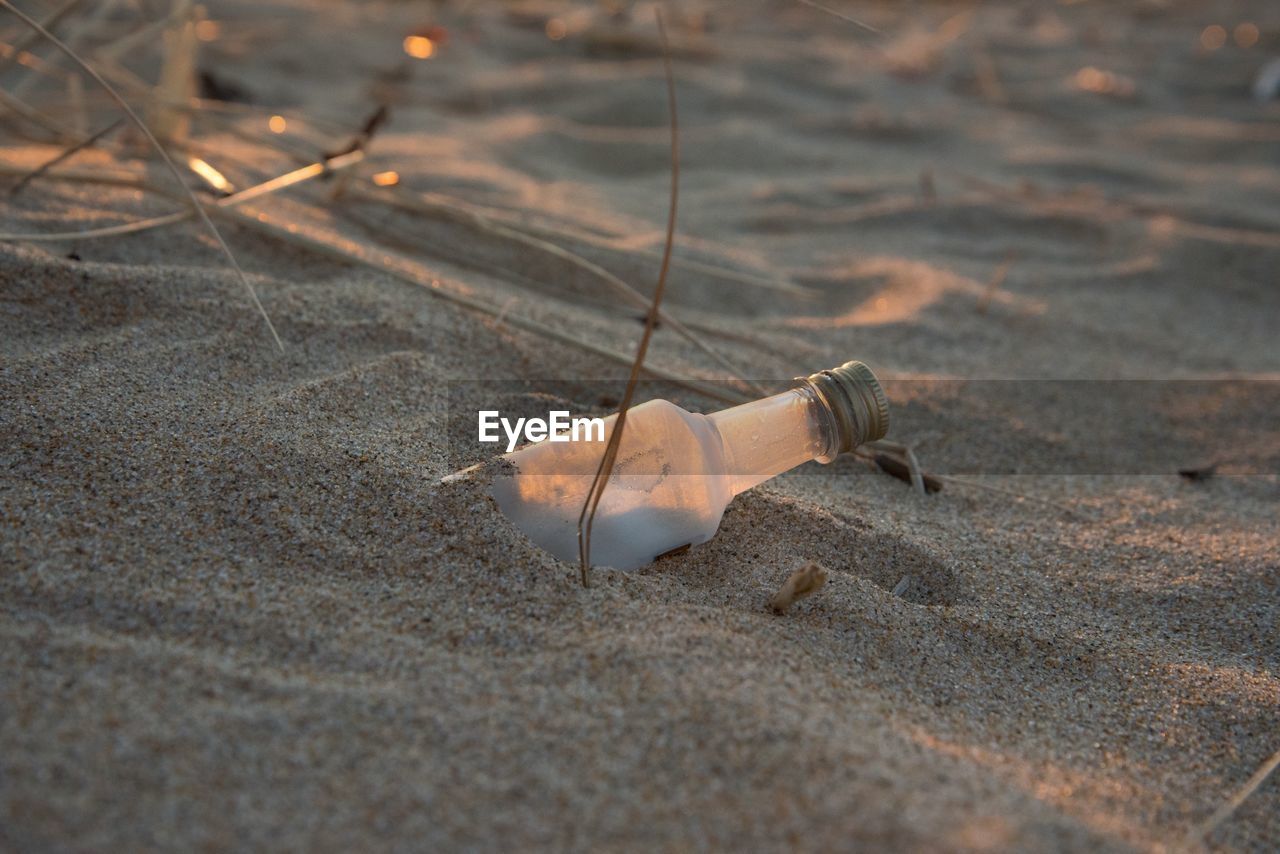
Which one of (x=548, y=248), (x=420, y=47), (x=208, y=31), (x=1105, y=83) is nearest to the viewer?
(x=548, y=248)

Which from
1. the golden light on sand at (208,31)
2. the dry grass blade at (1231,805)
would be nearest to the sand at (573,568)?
the dry grass blade at (1231,805)

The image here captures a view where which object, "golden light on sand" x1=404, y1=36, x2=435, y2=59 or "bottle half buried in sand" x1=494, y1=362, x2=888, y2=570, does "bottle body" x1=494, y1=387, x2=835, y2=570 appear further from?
"golden light on sand" x1=404, y1=36, x2=435, y2=59

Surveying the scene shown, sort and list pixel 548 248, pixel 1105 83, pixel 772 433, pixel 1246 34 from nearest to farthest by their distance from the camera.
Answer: pixel 772 433, pixel 548 248, pixel 1105 83, pixel 1246 34

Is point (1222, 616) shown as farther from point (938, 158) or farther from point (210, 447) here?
point (938, 158)

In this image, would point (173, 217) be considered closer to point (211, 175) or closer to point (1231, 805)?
point (211, 175)

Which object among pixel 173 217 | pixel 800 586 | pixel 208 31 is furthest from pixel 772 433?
pixel 208 31

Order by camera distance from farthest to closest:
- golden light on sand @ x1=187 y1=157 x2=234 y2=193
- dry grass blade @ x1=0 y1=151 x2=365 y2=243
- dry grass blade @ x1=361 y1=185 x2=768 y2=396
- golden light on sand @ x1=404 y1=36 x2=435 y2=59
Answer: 1. golden light on sand @ x1=404 y1=36 x2=435 y2=59
2. golden light on sand @ x1=187 y1=157 x2=234 y2=193
3. dry grass blade @ x1=361 y1=185 x2=768 y2=396
4. dry grass blade @ x1=0 y1=151 x2=365 y2=243

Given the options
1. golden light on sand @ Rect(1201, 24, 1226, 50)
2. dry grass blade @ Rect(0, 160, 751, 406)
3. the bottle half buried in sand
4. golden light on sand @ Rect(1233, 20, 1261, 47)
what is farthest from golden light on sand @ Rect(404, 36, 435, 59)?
golden light on sand @ Rect(1233, 20, 1261, 47)
